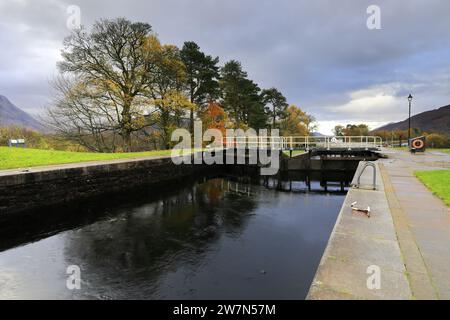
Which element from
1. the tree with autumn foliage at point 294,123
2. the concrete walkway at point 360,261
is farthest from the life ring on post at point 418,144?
the tree with autumn foliage at point 294,123

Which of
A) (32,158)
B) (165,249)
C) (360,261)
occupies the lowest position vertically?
(165,249)

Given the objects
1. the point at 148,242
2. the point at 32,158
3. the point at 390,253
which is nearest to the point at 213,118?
the point at 32,158

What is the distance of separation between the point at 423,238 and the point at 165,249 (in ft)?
17.7

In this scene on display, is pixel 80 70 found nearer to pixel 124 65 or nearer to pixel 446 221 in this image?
pixel 124 65

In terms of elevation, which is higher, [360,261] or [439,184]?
[439,184]

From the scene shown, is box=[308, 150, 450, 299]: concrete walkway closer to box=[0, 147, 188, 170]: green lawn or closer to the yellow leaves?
box=[0, 147, 188, 170]: green lawn

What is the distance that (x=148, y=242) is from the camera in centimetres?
754

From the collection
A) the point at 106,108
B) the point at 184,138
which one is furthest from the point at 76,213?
the point at 184,138

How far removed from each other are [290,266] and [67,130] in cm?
2152

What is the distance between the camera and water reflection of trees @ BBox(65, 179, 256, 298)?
557cm

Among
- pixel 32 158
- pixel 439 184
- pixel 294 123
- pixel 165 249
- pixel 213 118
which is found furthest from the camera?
pixel 294 123

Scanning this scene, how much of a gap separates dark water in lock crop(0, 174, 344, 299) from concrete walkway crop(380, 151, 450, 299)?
2.14 meters

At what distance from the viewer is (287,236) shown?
8.15 metres

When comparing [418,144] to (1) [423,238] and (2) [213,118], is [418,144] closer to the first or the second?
(2) [213,118]
